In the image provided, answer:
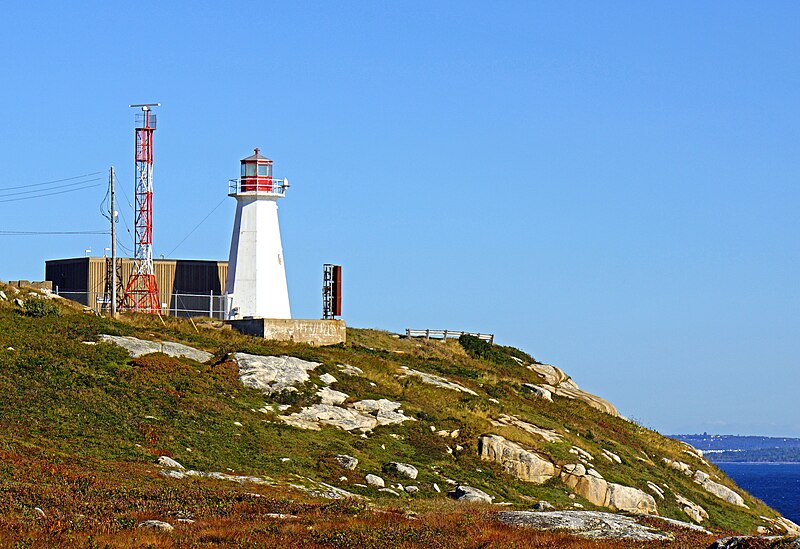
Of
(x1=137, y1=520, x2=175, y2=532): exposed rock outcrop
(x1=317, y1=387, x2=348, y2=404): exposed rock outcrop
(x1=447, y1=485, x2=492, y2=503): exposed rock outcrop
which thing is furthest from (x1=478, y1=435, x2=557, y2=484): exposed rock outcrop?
(x1=137, y1=520, x2=175, y2=532): exposed rock outcrop

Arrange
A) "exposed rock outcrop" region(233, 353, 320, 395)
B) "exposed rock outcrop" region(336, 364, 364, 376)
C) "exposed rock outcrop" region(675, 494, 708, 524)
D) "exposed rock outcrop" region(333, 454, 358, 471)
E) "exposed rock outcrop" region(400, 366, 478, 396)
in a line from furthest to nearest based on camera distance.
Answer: "exposed rock outcrop" region(400, 366, 478, 396) → "exposed rock outcrop" region(336, 364, 364, 376) → "exposed rock outcrop" region(675, 494, 708, 524) → "exposed rock outcrop" region(233, 353, 320, 395) → "exposed rock outcrop" region(333, 454, 358, 471)

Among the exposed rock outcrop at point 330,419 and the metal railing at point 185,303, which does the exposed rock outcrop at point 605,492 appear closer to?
the exposed rock outcrop at point 330,419

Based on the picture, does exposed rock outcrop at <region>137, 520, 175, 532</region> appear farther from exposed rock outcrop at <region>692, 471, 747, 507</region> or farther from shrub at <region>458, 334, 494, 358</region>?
shrub at <region>458, 334, 494, 358</region>

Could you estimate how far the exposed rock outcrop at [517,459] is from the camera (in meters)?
46.0

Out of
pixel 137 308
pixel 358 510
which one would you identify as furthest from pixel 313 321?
pixel 358 510

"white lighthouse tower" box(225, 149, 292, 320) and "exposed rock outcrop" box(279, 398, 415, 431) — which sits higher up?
"white lighthouse tower" box(225, 149, 292, 320)

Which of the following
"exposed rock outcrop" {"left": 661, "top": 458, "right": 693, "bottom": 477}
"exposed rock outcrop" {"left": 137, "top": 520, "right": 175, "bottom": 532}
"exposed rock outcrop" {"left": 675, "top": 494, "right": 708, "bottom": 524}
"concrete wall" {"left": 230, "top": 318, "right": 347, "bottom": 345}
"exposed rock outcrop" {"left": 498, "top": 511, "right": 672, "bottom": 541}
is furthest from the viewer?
"concrete wall" {"left": 230, "top": 318, "right": 347, "bottom": 345}

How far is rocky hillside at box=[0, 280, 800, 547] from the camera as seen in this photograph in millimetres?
25172

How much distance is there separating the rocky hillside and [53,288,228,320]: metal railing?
6.39m

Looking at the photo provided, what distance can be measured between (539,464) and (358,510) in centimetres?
2147

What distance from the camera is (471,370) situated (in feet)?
219

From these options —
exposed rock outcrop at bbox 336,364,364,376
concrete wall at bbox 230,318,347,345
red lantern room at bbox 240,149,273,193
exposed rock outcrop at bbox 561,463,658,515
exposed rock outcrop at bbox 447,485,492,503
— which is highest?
red lantern room at bbox 240,149,273,193

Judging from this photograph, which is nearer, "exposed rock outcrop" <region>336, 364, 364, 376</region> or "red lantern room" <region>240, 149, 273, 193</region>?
"exposed rock outcrop" <region>336, 364, 364, 376</region>

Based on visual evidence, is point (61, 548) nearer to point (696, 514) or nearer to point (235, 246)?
point (696, 514)
